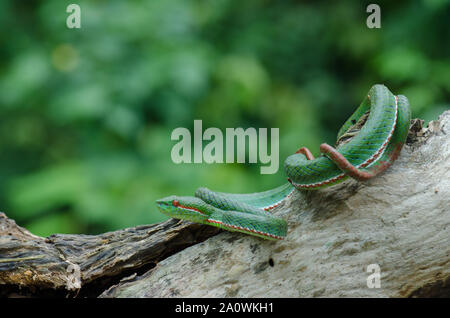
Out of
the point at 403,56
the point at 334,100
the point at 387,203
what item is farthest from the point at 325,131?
the point at 387,203

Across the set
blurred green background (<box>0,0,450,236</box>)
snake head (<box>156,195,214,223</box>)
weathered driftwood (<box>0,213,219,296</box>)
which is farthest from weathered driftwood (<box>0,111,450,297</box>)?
blurred green background (<box>0,0,450,236</box>)

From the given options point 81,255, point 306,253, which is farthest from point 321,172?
point 81,255

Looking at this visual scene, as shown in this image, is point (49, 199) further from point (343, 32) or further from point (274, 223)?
point (343, 32)

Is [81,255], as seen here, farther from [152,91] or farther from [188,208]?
[152,91]

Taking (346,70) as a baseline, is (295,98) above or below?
below

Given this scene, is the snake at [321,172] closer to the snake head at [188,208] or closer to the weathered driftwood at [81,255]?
the snake head at [188,208]

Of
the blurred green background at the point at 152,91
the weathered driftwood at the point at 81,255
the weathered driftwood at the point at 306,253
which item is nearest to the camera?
the weathered driftwood at the point at 306,253

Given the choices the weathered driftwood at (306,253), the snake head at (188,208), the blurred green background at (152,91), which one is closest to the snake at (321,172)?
the snake head at (188,208)
